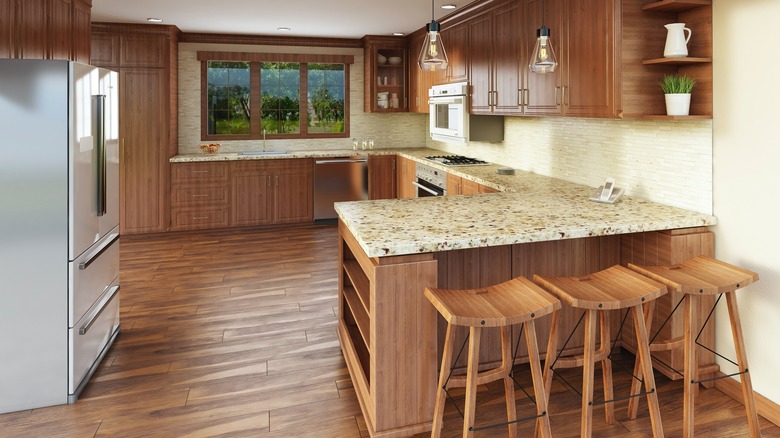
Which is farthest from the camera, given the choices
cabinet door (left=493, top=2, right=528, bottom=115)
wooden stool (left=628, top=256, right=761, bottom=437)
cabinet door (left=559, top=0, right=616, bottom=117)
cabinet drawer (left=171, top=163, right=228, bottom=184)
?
cabinet drawer (left=171, top=163, right=228, bottom=184)

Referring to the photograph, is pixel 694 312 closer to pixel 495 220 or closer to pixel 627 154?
pixel 495 220

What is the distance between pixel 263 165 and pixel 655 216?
4846 mm

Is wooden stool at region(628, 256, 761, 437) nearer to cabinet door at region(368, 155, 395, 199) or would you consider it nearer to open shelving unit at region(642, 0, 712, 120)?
open shelving unit at region(642, 0, 712, 120)

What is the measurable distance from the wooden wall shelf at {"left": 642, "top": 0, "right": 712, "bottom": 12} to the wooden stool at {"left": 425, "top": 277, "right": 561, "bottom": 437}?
5.34 feet

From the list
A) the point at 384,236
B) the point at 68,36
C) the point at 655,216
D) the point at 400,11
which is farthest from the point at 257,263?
the point at 655,216

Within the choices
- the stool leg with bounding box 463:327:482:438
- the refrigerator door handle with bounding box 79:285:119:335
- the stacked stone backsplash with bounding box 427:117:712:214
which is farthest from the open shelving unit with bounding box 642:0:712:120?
the refrigerator door handle with bounding box 79:285:119:335

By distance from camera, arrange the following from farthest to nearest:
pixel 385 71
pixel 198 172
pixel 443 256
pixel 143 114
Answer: pixel 385 71 < pixel 198 172 < pixel 143 114 < pixel 443 256

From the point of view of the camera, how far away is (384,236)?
2221 mm

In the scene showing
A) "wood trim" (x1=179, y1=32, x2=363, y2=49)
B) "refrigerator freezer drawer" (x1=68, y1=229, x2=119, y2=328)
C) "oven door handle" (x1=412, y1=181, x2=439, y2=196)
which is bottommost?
"refrigerator freezer drawer" (x1=68, y1=229, x2=119, y2=328)

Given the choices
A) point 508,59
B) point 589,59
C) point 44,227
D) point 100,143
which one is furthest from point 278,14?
point 44,227

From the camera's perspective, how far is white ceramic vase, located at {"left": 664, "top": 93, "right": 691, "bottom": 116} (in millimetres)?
2676

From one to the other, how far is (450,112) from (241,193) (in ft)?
9.19

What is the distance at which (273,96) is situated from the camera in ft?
23.2

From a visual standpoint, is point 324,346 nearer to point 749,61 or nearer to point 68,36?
point 749,61
